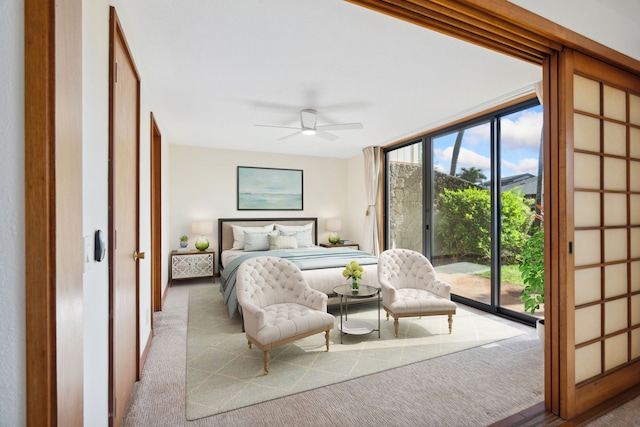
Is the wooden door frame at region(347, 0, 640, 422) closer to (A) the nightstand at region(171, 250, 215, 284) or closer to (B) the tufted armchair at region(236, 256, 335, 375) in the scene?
(B) the tufted armchair at region(236, 256, 335, 375)

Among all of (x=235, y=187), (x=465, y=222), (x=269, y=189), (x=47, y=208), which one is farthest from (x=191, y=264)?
(x=47, y=208)

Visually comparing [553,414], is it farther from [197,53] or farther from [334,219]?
[334,219]

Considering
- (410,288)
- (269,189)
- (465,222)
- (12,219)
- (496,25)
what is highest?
(496,25)

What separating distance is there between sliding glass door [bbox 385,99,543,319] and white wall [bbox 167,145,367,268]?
177 cm

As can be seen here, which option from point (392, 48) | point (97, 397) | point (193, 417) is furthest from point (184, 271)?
point (392, 48)

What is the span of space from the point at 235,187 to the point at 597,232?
17.7 ft

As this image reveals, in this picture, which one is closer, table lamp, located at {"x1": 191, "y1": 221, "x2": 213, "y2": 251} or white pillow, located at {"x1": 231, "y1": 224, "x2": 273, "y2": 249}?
table lamp, located at {"x1": 191, "y1": 221, "x2": 213, "y2": 251}

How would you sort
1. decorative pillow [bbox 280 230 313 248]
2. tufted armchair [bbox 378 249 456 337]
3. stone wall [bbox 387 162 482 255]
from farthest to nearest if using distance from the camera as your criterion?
decorative pillow [bbox 280 230 313 248] < stone wall [bbox 387 162 482 255] < tufted armchair [bbox 378 249 456 337]

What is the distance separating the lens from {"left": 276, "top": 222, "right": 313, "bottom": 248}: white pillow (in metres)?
5.90

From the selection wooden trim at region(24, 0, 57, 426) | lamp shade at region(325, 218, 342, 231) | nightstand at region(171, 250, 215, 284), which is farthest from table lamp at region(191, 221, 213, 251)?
wooden trim at region(24, 0, 57, 426)

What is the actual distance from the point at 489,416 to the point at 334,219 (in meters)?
4.97

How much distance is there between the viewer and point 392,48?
248cm

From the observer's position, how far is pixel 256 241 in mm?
5539

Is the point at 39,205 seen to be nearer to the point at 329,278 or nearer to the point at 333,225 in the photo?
the point at 329,278
